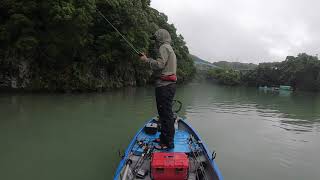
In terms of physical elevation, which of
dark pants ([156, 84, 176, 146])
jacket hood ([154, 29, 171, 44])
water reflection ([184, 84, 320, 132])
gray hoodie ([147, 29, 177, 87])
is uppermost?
jacket hood ([154, 29, 171, 44])

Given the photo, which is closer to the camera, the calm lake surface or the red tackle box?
the red tackle box

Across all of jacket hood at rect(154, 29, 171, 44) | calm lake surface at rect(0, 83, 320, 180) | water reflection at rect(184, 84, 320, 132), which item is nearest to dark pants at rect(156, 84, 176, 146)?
jacket hood at rect(154, 29, 171, 44)

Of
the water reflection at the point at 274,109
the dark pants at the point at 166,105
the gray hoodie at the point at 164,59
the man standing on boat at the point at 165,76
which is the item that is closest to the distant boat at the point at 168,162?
the dark pants at the point at 166,105

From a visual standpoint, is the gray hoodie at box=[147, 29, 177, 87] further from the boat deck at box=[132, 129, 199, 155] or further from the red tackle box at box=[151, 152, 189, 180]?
the red tackle box at box=[151, 152, 189, 180]

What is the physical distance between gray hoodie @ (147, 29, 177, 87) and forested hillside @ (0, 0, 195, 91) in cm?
1615

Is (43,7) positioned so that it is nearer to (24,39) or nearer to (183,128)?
(24,39)

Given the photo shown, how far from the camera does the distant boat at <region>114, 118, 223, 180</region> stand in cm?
463

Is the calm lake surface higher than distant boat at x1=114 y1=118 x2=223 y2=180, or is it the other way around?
distant boat at x1=114 y1=118 x2=223 y2=180

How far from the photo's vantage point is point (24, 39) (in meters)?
20.7

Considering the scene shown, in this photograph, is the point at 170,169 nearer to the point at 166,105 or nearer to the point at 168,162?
the point at 168,162

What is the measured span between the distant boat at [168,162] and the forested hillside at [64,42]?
16.3 m

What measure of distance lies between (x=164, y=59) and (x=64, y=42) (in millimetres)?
18875

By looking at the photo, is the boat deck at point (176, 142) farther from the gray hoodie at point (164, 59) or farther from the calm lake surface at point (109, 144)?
the gray hoodie at point (164, 59)

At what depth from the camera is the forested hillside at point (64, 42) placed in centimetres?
2094
